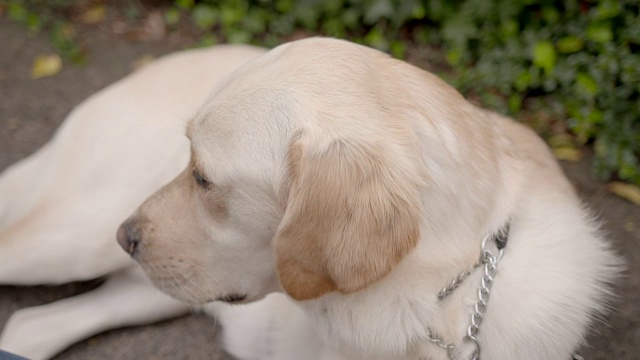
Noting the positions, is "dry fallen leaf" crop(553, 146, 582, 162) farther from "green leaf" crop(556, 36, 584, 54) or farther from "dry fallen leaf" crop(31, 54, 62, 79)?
"dry fallen leaf" crop(31, 54, 62, 79)

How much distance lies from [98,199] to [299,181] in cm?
147

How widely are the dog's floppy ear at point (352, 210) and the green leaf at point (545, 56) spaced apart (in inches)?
101

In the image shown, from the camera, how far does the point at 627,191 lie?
11.8 ft

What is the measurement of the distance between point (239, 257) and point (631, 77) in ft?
8.54

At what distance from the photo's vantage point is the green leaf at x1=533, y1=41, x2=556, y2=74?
392 cm

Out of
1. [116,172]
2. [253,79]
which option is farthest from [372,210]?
[116,172]

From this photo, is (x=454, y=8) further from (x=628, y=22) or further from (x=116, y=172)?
(x=116, y=172)

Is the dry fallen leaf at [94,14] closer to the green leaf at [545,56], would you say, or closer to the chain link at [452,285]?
A: the green leaf at [545,56]

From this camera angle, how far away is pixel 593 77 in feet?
12.4

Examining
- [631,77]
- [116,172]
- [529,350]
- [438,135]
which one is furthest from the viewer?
[631,77]

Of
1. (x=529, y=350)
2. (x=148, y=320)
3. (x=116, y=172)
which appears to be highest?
(x=529, y=350)

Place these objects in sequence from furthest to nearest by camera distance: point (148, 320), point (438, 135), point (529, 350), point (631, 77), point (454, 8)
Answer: point (454, 8)
point (631, 77)
point (148, 320)
point (529, 350)
point (438, 135)

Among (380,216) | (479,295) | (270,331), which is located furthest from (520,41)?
(380,216)

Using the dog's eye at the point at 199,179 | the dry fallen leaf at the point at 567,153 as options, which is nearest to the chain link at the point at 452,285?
the dog's eye at the point at 199,179
